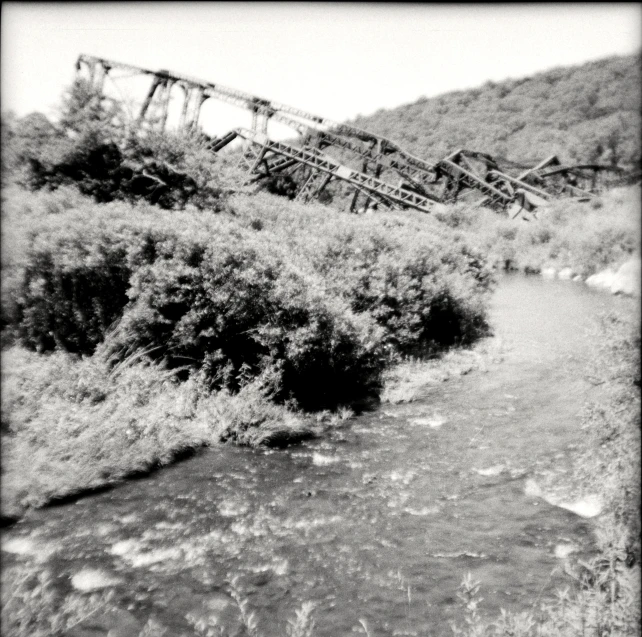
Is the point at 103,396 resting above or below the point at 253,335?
below

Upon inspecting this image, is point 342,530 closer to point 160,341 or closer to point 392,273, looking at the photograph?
point 160,341

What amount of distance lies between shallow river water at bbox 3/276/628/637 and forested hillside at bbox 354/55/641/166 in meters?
36.4

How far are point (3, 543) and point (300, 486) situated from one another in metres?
2.85

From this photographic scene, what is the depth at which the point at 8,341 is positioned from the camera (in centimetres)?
748

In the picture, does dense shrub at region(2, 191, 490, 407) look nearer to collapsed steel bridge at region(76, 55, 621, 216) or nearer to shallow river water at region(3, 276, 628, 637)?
shallow river water at region(3, 276, 628, 637)

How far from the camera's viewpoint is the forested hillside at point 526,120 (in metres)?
41.7

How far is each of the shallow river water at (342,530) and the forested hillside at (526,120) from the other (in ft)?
119

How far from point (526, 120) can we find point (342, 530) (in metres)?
53.1

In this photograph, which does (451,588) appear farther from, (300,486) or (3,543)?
(3,543)

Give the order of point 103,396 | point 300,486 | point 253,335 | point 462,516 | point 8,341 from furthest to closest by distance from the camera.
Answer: point 8,341 → point 253,335 → point 103,396 → point 300,486 → point 462,516

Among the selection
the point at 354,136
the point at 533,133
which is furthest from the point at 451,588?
the point at 533,133

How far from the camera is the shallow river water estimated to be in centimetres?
352

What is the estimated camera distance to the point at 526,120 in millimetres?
47000

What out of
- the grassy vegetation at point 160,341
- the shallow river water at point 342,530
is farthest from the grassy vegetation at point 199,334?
the shallow river water at point 342,530
